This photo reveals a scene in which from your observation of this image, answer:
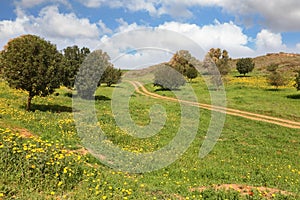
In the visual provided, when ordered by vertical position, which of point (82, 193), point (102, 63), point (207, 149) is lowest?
point (207, 149)

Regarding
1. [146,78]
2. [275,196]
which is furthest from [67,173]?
[146,78]

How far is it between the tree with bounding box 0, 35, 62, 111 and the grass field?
4198mm

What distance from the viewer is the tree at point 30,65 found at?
2580 cm

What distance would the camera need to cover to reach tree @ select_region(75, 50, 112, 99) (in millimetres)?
42656

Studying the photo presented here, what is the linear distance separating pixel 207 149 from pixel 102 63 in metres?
28.1

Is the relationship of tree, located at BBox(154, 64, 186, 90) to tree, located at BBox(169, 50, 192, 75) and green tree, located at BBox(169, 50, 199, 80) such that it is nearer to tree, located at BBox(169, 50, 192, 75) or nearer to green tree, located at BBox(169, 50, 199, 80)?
green tree, located at BBox(169, 50, 199, 80)

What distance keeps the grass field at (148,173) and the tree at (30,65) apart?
4198 mm

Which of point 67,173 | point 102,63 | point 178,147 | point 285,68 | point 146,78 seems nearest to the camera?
point 67,173

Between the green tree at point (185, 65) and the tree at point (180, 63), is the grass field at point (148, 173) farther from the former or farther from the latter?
the tree at point (180, 63)

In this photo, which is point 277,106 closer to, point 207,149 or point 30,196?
point 207,149

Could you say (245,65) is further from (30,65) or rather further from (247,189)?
(247,189)

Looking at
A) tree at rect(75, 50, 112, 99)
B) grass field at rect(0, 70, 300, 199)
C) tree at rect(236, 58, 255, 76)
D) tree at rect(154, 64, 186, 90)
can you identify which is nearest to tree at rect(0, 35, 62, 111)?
grass field at rect(0, 70, 300, 199)

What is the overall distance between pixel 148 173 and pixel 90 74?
31976mm

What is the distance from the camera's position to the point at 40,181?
877 centimetres
